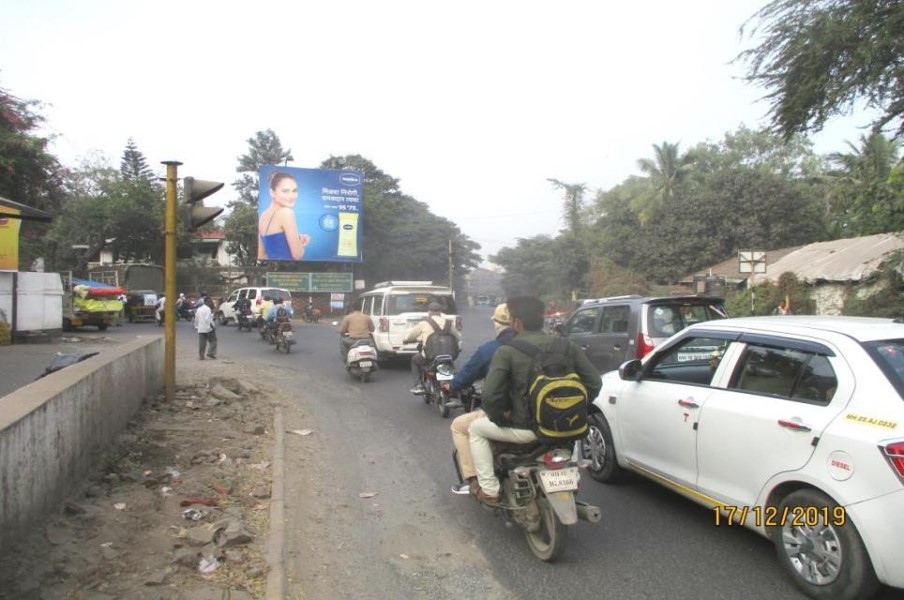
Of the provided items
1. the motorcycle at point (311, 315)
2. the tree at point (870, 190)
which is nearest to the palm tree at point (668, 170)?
the tree at point (870, 190)

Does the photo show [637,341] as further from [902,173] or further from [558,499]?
[902,173]

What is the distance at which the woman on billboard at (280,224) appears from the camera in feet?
114

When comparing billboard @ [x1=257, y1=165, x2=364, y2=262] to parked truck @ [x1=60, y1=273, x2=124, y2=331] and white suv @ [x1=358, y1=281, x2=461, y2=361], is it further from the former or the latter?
white suv @ [x1=358, y1=281, x2=461, y2=361]

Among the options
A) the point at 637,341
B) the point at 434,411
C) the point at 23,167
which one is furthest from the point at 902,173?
the point at 23,167

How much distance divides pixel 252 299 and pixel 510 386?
77.6 feet

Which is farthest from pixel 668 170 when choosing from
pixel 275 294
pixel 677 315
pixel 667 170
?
pixel 677 315

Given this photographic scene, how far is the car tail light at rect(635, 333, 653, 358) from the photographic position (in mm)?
8727

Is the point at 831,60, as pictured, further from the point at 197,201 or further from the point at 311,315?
the point at 311,315

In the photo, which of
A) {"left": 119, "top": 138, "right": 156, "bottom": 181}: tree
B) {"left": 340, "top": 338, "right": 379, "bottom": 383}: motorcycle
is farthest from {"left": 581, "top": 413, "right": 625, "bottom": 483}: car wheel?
{"left": 119, "top": 138, "right": 156, "bottom": 181}: tree

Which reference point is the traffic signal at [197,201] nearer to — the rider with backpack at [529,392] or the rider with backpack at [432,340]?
the rider with backpack at [432,340]

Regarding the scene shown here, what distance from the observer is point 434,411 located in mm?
9586

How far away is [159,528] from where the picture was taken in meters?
4.49

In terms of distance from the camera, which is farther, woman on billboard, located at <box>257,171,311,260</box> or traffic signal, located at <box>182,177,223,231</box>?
woman on billboard, located at <box>257,171,311,260</box>

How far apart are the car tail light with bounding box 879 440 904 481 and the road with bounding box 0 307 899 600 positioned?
98cm
